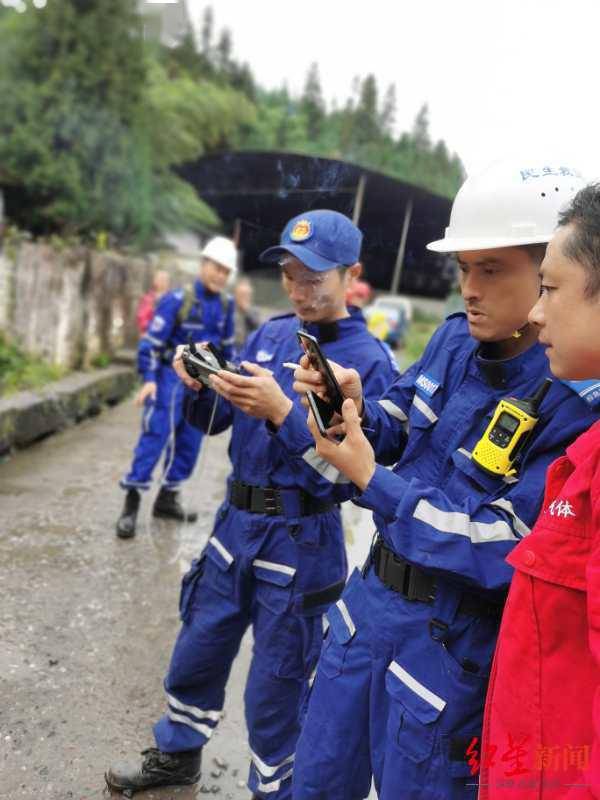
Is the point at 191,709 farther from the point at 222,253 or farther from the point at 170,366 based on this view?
the point at 222,253

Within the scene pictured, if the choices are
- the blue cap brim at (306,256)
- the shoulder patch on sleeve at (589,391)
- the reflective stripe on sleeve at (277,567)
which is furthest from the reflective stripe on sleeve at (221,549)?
the shoulder patch on sleeve at (589,391)

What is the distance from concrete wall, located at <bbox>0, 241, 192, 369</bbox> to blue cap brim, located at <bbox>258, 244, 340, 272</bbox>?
578 centimetres

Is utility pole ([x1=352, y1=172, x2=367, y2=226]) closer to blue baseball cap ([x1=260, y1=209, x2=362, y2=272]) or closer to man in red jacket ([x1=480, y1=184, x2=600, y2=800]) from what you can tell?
blue baseball cap ([x1=260, y1=209, x2=362, y2=272])

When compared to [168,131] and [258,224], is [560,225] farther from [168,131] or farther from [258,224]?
[168,131]

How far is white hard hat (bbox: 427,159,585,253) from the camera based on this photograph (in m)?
1.65

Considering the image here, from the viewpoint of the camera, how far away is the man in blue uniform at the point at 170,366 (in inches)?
199

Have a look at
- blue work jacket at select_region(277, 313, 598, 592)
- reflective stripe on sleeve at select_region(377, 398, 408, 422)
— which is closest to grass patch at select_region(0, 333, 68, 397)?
reflective stripe on sleeve at select_region(377, 398, 408, 422)

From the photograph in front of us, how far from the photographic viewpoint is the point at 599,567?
1.09 metres

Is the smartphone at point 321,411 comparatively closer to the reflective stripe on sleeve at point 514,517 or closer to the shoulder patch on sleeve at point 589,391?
the reflective stripe on sleeve at point 514,517

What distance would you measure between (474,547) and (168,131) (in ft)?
73.1

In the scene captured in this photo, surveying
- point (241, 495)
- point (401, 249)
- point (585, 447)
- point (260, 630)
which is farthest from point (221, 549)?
point (585, 447)

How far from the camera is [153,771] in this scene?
250 cm

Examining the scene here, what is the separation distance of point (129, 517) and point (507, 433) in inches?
153

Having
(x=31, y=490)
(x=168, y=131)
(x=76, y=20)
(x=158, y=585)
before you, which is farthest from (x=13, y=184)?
(x=158, y=585)
